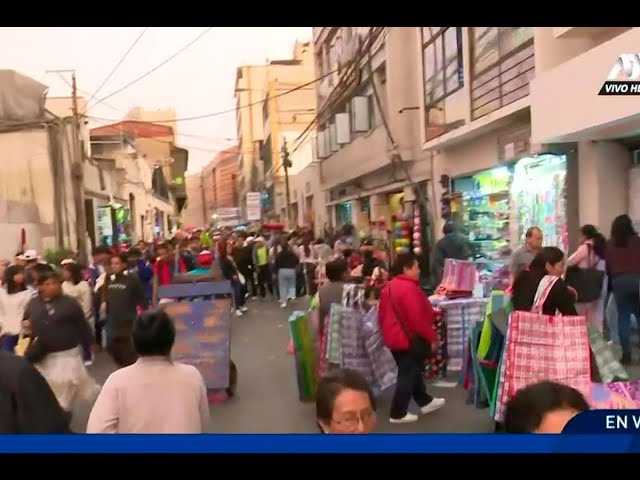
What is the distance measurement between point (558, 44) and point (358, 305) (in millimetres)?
1706

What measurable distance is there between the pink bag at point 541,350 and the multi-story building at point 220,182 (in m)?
1.29

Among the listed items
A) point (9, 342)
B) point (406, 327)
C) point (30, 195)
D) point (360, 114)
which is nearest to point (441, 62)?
point (360, 114)

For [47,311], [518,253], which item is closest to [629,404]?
[518,253]

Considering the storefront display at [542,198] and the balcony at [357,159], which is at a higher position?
the balcony at [357,159]

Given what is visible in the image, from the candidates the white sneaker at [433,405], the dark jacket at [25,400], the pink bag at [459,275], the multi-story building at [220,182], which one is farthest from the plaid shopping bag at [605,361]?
the dark jacket at [25,400]

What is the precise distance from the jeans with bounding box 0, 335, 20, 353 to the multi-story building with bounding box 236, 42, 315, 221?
3.49ft

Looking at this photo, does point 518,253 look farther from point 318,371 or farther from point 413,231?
point 318,371

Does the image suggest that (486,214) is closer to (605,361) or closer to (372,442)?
(605,361)

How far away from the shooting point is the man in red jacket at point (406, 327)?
3401 mm

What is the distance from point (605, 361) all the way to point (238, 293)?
5.89ft

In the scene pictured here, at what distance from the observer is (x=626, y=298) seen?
9.83ft

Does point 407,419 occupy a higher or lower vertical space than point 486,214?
lower

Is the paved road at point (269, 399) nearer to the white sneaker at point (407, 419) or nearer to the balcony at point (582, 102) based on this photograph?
the white sneaker at point (407, 419)

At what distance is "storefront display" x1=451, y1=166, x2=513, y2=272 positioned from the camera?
321 centimetres
